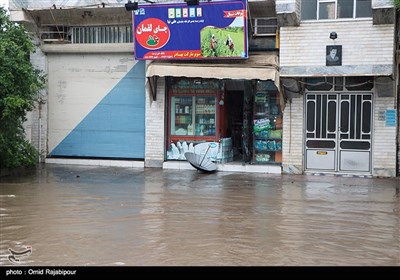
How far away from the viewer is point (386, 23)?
13945 millimetres

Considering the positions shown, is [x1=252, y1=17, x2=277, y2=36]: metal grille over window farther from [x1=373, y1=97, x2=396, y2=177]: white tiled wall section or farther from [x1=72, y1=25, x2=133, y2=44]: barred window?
[x1=72, y1=25, x2=133, y2=44]: barred window

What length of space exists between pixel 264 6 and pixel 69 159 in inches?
312

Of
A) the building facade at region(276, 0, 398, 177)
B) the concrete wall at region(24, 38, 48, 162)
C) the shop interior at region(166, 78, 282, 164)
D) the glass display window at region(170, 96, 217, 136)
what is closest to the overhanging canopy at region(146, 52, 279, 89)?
the building facade at region(276, 0, 398, 177)

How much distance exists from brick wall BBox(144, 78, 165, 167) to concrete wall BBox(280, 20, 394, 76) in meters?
4.04

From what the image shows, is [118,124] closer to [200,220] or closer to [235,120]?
[235,120]

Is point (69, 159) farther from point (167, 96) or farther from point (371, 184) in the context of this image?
point (371, 184)

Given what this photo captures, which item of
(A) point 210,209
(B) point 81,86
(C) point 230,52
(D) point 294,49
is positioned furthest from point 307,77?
(B) point 81,86

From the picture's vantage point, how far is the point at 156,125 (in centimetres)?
1697

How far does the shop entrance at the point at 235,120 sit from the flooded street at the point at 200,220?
2.68m

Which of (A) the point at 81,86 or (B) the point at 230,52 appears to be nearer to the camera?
(B) the point at 230,52

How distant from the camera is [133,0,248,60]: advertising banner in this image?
15125 mm

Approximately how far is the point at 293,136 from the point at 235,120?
2.69 m

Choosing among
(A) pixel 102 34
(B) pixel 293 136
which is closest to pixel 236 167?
(B) pixel 293 136

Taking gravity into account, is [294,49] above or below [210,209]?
above
